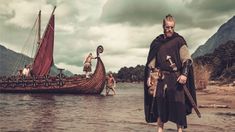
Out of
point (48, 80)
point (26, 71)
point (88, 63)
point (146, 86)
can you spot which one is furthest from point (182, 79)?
point (26, 71)

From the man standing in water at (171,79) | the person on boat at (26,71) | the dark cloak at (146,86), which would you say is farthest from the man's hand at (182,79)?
the person on boat at (26,71)

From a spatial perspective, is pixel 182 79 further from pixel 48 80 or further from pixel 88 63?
pixel 48 80

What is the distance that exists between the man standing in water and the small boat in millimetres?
24735

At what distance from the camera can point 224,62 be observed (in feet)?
281

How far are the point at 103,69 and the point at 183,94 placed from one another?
1040 inches

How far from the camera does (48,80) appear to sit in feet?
123

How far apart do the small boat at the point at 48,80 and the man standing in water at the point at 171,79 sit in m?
24.7

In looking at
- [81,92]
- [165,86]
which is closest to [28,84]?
[81,92]

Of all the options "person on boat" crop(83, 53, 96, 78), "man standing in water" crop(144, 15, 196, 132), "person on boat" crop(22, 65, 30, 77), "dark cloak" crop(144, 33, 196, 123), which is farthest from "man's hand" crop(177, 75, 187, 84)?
"person on boat" crop(22, 65, 30, 77)

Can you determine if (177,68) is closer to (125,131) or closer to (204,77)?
(125,131)

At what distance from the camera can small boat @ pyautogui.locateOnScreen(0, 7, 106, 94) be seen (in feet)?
111

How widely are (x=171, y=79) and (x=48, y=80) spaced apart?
3183 centimetres

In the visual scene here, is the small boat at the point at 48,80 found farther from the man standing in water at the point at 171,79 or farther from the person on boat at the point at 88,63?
the man standing in water at the point at 171,79

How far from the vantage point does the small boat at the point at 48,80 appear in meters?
33.8
